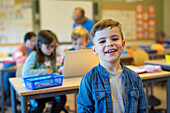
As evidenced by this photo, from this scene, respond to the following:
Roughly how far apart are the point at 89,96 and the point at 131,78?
0.81 feet

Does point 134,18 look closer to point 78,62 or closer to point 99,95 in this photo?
point 78,62

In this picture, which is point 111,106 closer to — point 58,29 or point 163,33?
point 58,29

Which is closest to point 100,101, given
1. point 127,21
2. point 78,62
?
point 78,62

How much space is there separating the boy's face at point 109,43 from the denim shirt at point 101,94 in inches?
3.4

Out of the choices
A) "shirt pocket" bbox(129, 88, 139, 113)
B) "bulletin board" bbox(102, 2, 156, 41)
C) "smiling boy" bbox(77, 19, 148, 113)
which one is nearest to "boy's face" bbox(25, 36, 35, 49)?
"smiling boy" bbox(77, 19, 148, 113)

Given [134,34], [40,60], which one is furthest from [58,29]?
[40,60]

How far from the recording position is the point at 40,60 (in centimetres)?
189

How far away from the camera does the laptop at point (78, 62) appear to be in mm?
1605

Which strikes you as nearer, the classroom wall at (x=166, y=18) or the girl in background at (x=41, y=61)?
the girl in background at (x=41, y=61)

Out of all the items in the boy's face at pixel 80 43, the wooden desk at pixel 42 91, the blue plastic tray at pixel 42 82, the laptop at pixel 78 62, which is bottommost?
the wooden desk at pixel 42 91

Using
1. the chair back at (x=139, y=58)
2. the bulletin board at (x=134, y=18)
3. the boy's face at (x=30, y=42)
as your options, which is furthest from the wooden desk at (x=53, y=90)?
the bulletin board at (x=134, y=18)

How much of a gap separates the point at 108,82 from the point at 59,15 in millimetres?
4704

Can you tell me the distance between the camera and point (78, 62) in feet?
5.36

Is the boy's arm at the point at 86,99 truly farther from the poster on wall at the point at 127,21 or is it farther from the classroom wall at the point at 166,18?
the classroom wall at the point at 166,18
